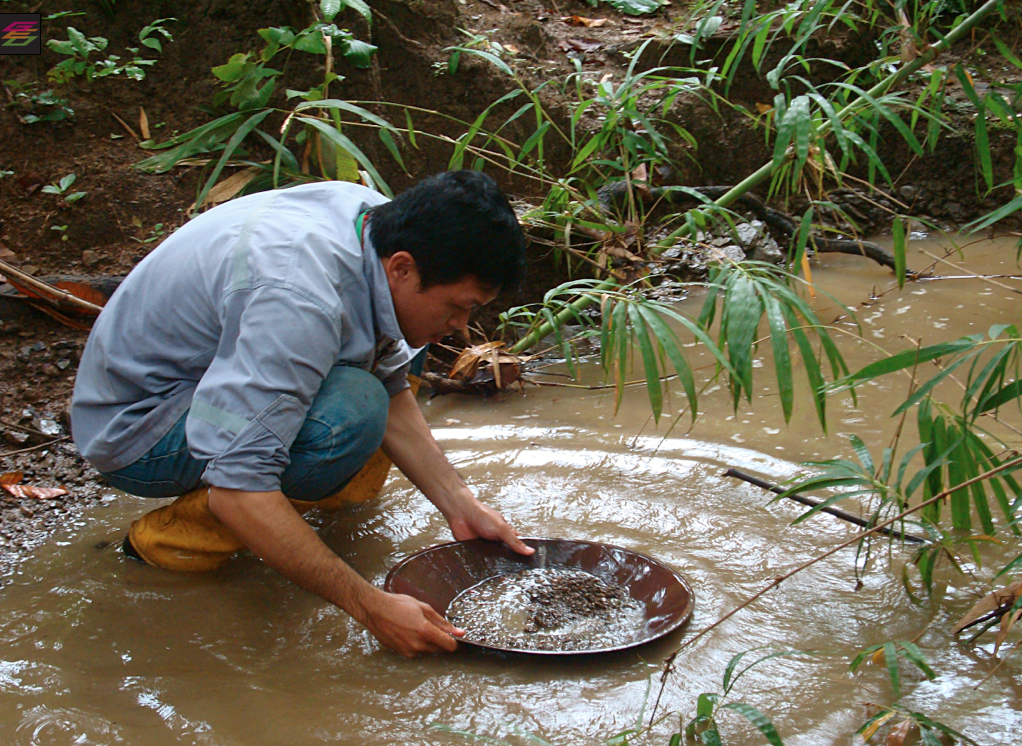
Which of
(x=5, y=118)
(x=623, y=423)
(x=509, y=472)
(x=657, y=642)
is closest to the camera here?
(x=657, y=642)

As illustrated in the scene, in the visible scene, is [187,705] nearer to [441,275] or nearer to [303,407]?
[303,407]

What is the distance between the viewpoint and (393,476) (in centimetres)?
255

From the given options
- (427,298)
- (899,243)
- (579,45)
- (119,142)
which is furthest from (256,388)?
(579,45)

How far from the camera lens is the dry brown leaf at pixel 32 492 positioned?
7.61ft

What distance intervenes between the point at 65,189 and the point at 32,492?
1.41 metres

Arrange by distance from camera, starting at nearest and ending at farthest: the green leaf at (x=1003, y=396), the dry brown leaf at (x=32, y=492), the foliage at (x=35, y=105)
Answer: the green leaf at (x=1003, y=396) < the dry brown leaf at (x=32, y=492) < the foliage at (x=35, y=105)

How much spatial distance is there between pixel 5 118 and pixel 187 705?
2779mm

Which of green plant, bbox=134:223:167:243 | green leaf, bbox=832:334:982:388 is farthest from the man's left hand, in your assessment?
green plant, bbox=134:223:167:243

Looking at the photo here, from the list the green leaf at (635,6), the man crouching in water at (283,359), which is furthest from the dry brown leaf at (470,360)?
the green leaf at (635,6)

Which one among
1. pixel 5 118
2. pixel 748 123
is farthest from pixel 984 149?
pixel 5 118

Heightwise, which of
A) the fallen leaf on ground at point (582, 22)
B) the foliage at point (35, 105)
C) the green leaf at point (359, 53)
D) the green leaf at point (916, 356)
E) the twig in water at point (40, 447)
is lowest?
the twig in water at point (40, 447)

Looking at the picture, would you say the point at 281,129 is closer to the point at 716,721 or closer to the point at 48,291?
the point at 48,291

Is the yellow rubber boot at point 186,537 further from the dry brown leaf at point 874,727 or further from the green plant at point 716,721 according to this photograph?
the dry brown leaf at point 874,727

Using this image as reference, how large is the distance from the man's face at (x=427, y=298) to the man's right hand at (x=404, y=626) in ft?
1.91
